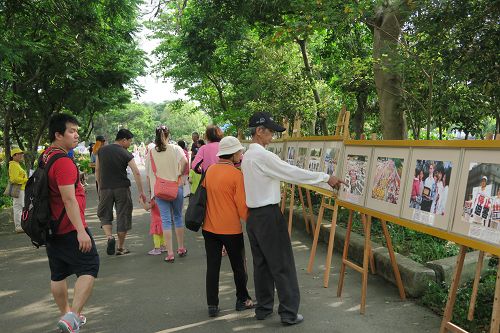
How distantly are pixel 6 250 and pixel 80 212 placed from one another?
16.6 feet

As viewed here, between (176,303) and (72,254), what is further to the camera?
(176,303)

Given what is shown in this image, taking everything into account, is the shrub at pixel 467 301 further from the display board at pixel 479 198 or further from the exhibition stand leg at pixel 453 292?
the display board at pixel 479 198

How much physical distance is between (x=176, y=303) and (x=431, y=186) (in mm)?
2782

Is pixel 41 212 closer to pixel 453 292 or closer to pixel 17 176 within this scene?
pixel 453 292

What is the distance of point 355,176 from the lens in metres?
5.00

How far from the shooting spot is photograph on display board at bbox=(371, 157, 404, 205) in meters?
4.20

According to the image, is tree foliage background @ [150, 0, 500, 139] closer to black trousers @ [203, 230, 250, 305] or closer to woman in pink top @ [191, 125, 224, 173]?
woman in pink top @ [191, 125, 224, 173]

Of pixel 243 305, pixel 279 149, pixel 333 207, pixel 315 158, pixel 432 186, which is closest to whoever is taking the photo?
pixel 432 186

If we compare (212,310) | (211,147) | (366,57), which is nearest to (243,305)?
(212,310)

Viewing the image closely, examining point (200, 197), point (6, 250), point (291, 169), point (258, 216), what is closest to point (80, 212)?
point (200, 197)

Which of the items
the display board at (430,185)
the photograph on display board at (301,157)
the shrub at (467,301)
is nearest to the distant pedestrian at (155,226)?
the photograph on display board at (301,157)

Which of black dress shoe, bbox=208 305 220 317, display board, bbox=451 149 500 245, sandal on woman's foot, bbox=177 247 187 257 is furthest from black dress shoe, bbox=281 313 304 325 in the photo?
sandal on woman's foot, bbox=177 247 187 257

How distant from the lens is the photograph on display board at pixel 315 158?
643cm

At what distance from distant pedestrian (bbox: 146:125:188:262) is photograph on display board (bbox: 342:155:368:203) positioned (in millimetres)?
2647
